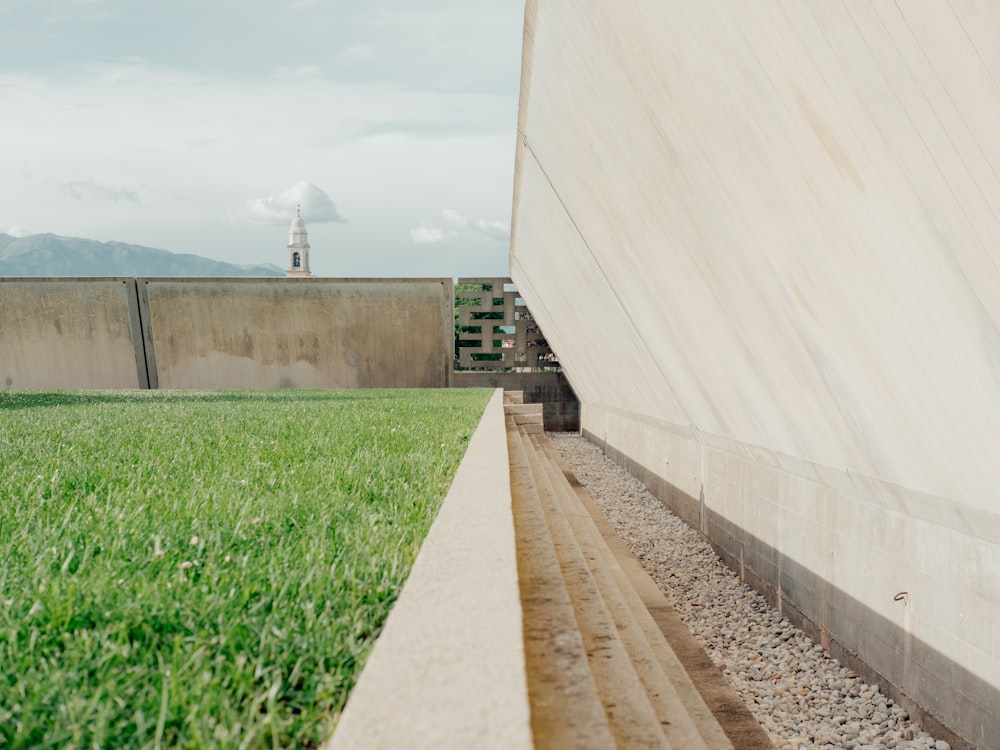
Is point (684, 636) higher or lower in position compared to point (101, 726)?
lower

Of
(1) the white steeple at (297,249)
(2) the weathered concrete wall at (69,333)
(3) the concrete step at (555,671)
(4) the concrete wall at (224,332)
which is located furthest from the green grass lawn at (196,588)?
(1) the white steeple at (297,249)

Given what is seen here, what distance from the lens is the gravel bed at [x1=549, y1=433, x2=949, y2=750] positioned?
179 inches

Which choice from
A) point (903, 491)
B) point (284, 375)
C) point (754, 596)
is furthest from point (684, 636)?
point (284, 375)

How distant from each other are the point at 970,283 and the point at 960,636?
2104mm

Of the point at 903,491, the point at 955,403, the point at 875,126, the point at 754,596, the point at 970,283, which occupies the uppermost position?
the point at 875,126

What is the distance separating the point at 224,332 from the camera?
25094 millimetres

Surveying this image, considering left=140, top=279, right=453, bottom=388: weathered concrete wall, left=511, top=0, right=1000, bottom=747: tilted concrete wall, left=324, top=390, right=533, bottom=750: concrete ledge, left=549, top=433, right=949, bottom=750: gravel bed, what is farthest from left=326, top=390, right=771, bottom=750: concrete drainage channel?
left=140, top=279, right=453, bottom=388: weathered concrete wall

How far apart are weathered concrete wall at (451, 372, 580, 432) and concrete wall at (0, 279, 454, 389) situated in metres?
2.13

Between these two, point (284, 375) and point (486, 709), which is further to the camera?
point (284, 375)

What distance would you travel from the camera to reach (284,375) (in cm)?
2534

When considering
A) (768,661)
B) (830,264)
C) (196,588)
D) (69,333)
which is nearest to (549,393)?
(69,333)

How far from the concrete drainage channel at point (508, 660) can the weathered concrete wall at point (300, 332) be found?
20775mm

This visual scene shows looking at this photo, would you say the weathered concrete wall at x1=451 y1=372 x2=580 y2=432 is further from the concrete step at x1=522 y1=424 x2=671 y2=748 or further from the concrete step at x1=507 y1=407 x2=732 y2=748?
the concrete step at x1=522 y1=424 x2=671 y2=748

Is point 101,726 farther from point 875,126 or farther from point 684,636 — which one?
point 684,636
